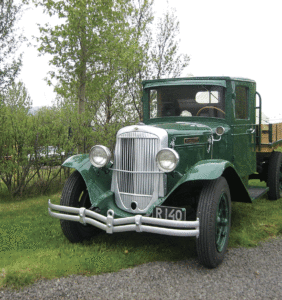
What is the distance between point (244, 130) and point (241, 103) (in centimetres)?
43

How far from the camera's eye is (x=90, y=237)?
462 cm

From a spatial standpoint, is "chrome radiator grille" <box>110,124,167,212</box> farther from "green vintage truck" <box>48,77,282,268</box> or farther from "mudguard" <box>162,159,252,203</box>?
"mudguard" <box>162,159,252,203</box>

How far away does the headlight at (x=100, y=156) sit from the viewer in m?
4.24

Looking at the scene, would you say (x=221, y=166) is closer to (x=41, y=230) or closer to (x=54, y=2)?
(x=41, y=230)

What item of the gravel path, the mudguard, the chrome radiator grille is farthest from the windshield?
the gravel path

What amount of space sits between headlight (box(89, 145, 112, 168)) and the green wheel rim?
4.67 feet

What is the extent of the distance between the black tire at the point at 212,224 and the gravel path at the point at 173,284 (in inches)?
6.3

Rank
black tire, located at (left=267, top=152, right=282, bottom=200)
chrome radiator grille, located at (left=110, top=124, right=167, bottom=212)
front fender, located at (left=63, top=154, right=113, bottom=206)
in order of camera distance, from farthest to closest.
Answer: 1. black tire, located at (left=267, top=152, right=282, bottom=200)
2. front fender, located at (left=63, top=154, right=113, bottom=206)
3. chrome radiator grille, located at (left=110, top=124, right=167, bottom=212)

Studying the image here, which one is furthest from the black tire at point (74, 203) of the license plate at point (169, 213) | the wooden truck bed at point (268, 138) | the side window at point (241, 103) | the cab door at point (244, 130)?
the wooden truck bed at point (268, 138)

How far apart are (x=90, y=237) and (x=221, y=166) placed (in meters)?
2.00

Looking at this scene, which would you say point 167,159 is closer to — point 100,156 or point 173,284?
point 100,156

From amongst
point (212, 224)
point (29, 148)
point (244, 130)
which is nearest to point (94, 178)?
point (212, 224)

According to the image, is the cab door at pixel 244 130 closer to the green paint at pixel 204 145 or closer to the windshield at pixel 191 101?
the green paint at pixel 204 145

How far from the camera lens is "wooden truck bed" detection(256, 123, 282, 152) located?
618 cm
